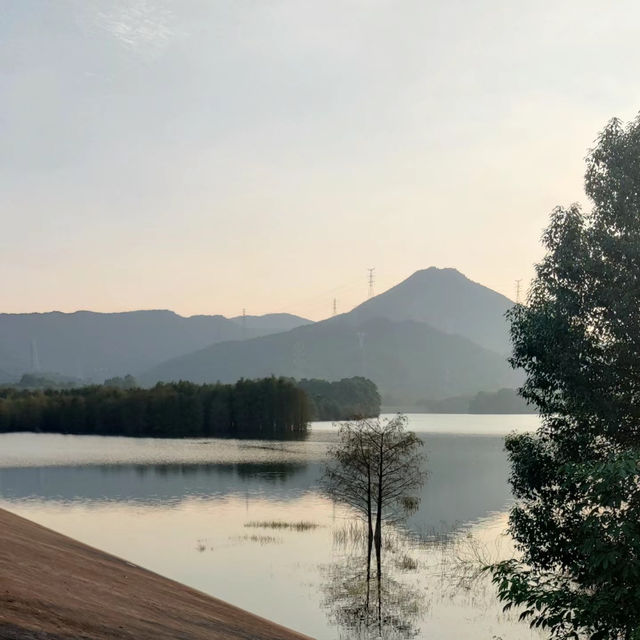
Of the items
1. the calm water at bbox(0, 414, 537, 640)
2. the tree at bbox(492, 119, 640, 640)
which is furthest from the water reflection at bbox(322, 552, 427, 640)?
the tree at bbox(492, 119, 640, 640)

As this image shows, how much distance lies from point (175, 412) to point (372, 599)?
15318 centimetres

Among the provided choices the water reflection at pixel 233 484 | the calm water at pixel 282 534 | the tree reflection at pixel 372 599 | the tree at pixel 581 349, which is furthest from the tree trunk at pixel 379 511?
the tree at pixel 581 349

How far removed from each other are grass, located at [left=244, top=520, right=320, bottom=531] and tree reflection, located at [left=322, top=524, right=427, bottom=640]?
933 cm

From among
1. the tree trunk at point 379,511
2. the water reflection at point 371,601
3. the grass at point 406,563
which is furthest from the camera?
the tree trunk at point 379,511

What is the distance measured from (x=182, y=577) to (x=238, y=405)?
484 feet

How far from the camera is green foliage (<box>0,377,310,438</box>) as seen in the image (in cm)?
17950

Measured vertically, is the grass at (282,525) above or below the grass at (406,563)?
below

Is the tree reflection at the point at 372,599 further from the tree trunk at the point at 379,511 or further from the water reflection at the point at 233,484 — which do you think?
the water reflection at the point at 233,484

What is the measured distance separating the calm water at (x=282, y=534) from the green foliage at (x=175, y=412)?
7734 cm

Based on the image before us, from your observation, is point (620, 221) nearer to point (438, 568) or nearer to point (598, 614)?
point (598, 614)

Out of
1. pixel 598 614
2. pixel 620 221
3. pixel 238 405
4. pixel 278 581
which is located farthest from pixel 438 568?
pixel 238 405

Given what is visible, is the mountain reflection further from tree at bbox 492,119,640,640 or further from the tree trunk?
tree at bbox 492,119,640,640

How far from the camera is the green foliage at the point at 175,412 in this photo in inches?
7067

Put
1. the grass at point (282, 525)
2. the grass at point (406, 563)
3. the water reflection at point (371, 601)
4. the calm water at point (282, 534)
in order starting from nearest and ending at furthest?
1. the water reflection at point (371, 601)
2. the calm water at point (282, 534)
3. the grass at point (406, 563)
4. the grass at point (282, 525)
